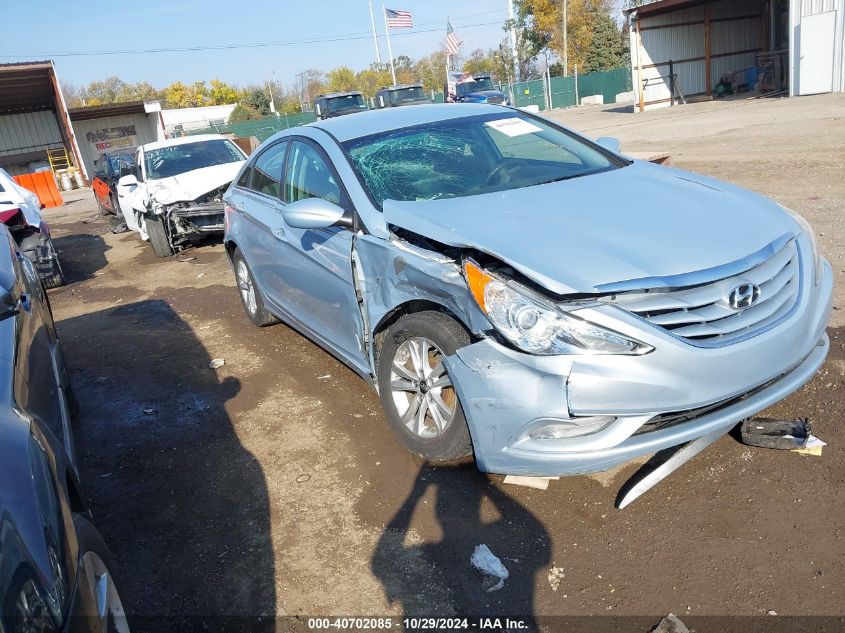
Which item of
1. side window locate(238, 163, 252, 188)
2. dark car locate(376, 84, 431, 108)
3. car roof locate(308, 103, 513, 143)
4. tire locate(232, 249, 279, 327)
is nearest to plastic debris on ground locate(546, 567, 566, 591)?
car roof locate(308, 103, 513, 143)

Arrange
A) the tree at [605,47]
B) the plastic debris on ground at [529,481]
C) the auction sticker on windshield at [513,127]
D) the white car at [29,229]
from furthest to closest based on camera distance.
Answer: the tree at [605,47] < the white car at [29,229] < the auction sticker on windshield at [513,127] < the plastic debris on ground at [529,481]

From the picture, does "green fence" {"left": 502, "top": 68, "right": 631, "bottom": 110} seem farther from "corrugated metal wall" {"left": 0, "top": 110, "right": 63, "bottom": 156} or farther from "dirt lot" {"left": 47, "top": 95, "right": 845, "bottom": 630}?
"dirt lot" {"left": 47, "top": 95, "right": 845, "bottom": 630}

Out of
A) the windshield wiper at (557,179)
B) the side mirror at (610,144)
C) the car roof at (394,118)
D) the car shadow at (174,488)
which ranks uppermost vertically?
the car roof at (394,118)

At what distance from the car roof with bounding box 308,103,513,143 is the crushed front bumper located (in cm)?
193

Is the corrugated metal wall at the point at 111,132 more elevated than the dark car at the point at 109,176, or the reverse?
the corrugated metal wall at the point at 111,132

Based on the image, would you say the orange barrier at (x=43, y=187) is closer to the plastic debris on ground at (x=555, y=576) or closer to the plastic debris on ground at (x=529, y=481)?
the plastic debris on ground at (x=529, y=481)

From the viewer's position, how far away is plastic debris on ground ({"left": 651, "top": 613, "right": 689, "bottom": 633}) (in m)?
2.31

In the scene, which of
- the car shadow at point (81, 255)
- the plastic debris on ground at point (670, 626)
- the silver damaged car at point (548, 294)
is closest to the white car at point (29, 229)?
the car shadow at point (81, 255)

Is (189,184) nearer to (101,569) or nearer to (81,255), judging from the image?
(81,255)

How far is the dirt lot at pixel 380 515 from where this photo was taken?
8.47 ft

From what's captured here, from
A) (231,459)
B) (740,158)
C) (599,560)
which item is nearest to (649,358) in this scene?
(599,560)

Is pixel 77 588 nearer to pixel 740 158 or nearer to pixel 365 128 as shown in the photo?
pixel 365 128

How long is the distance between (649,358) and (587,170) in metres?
1.75

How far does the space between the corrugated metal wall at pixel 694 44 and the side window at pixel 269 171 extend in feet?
77.8
